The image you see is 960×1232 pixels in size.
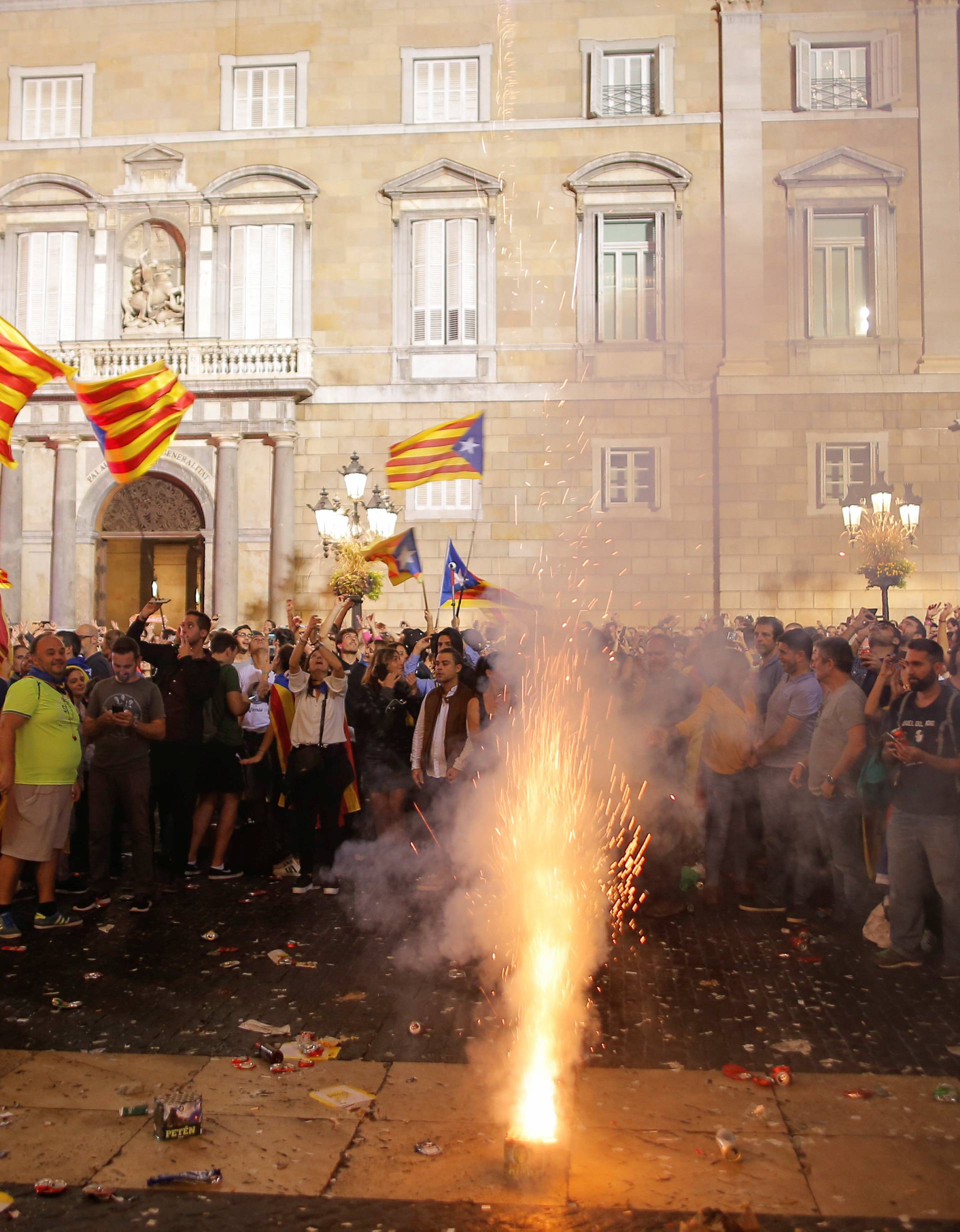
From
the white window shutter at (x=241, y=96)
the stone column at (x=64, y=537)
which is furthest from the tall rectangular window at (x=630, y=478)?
the stone column at (x=64, y=537)

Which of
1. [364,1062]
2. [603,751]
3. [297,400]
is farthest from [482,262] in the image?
[364,1062]

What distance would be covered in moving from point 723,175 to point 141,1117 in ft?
70.0

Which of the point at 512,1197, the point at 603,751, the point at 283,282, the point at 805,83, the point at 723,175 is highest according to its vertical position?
the point at 805,83

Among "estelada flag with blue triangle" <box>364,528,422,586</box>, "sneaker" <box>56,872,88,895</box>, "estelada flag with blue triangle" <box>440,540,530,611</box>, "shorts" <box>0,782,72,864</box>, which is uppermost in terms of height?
"estelada flag with blue triangle" <box>364,528,422,586</box>

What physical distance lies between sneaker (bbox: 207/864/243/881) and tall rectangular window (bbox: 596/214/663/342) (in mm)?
15977

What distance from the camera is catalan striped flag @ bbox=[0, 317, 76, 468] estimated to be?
916 cm

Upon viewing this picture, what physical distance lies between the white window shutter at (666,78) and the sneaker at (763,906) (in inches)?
724

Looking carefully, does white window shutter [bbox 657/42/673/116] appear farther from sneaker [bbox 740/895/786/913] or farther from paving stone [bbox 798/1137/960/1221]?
paving stone [bbox 798/1137/960/1221]

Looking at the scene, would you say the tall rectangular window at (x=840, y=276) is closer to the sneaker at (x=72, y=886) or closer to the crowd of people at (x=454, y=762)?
the crowd of people at (x=454, y=762)

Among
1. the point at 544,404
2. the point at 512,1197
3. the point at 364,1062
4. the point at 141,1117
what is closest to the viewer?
the point at 512,1197

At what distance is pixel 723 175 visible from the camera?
72.7 feet

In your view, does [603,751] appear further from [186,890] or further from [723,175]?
[723,175]

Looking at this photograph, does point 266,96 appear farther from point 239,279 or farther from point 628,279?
point 628,279

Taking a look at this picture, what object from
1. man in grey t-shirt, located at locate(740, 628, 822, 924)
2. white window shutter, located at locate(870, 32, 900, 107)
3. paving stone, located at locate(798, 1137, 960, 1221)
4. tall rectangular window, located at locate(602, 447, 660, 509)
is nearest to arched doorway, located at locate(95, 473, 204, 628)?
tall rectangular window, located at locate(602, 447, 660, 509)
